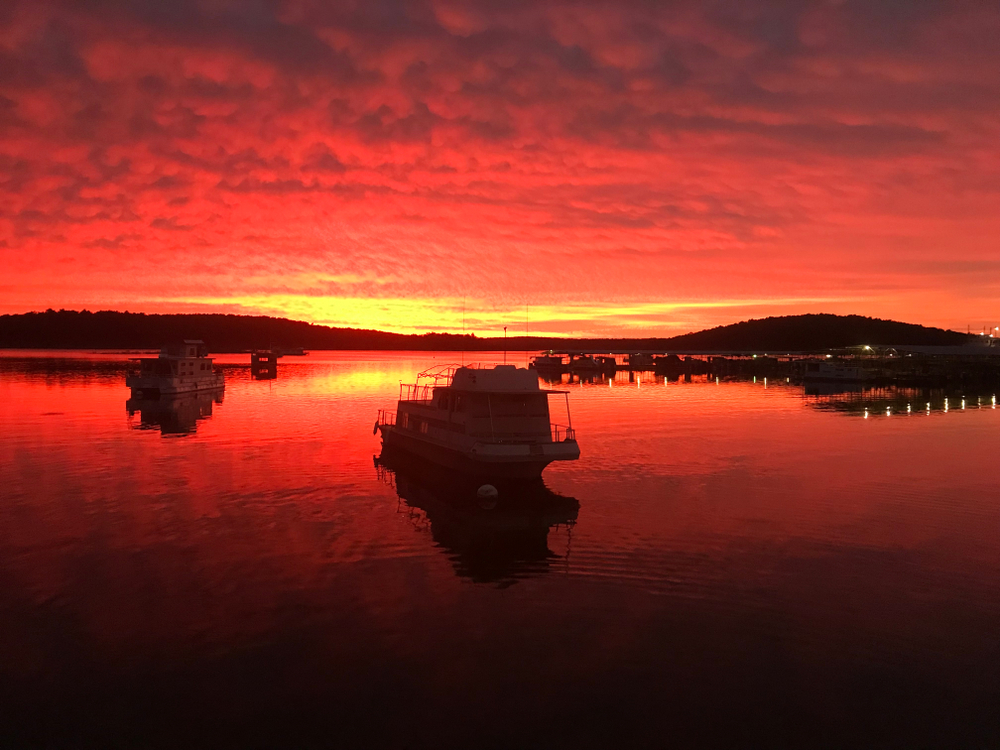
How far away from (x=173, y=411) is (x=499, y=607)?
65.3 m

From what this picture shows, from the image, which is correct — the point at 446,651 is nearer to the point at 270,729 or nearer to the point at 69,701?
the point at 270,729

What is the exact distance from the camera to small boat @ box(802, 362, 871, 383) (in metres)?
132

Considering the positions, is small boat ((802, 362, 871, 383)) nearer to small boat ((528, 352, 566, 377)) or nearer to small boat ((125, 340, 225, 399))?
small boat ((528, 352, 566, 377))

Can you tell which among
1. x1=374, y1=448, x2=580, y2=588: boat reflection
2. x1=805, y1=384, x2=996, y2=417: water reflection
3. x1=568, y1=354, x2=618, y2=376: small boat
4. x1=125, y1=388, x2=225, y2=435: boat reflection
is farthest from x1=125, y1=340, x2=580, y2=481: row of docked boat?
x1=568, y1=354, x2=618, y2=376: small boat

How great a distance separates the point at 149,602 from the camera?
19.9m

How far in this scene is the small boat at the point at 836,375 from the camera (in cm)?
13188

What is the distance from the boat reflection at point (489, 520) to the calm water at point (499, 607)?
0.63ft

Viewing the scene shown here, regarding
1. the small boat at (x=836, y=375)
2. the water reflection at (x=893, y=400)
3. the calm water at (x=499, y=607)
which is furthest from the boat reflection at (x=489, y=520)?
the small boat at (x=836, y=375)

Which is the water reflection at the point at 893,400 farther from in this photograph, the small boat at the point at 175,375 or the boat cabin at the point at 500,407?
the small boat at the point at 175,375

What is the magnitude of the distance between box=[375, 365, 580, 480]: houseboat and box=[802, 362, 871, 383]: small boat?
11370cm

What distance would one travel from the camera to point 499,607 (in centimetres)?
2003

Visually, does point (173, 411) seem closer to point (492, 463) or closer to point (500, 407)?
point (500, 407)

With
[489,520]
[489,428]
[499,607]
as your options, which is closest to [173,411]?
[489,428]

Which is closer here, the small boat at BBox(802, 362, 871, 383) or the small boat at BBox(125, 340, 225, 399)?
the small boat at BBox(125, 340, 225, 399)
